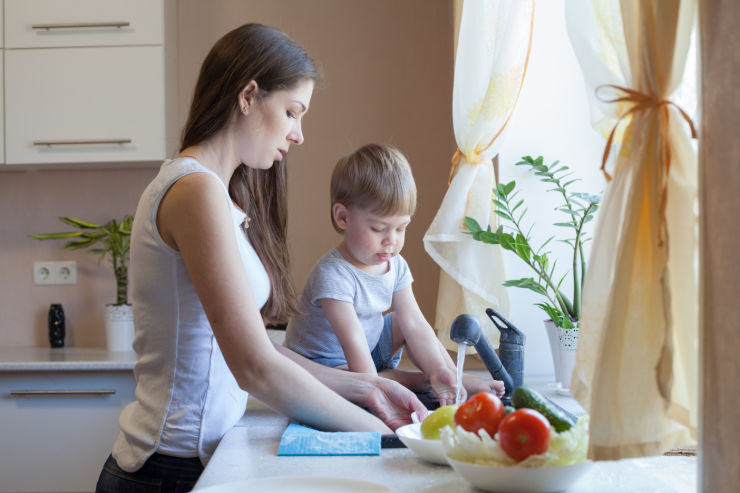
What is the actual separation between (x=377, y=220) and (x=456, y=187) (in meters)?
0.39

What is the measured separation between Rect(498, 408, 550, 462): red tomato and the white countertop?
173cm

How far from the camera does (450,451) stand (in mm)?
939

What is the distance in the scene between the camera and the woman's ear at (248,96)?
132 centimetres

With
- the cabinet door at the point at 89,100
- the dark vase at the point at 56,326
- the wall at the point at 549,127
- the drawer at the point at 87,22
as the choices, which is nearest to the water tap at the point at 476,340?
the wall at the point at 549,127

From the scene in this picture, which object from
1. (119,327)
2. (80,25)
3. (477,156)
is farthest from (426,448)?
(80,25)

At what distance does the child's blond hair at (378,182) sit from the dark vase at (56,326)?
1.61 m

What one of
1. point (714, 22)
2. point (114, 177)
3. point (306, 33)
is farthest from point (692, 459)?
point (114, 177)

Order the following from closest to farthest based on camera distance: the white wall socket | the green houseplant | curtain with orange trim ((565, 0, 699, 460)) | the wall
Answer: curtain with orange trim ((565, 0, 699, 460)) → the wall → the green houseplant → the white wall socket

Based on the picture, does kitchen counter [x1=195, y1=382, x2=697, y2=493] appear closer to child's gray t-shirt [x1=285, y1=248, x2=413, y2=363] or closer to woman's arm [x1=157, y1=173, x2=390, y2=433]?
woman's arm [x1=157, y1=173, x2=390, y2=433]

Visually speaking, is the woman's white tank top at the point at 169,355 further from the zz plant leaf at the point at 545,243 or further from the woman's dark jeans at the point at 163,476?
the zz plant leaf at the point at 545,243

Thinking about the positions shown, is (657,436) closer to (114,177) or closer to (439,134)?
(439,134)

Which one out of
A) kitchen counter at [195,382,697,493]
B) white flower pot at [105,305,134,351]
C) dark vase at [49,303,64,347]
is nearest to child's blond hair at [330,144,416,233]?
kitchen counter at [195,382,697,493]

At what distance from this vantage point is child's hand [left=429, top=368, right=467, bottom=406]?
5.16 ft

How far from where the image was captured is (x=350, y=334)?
1.61 meters
